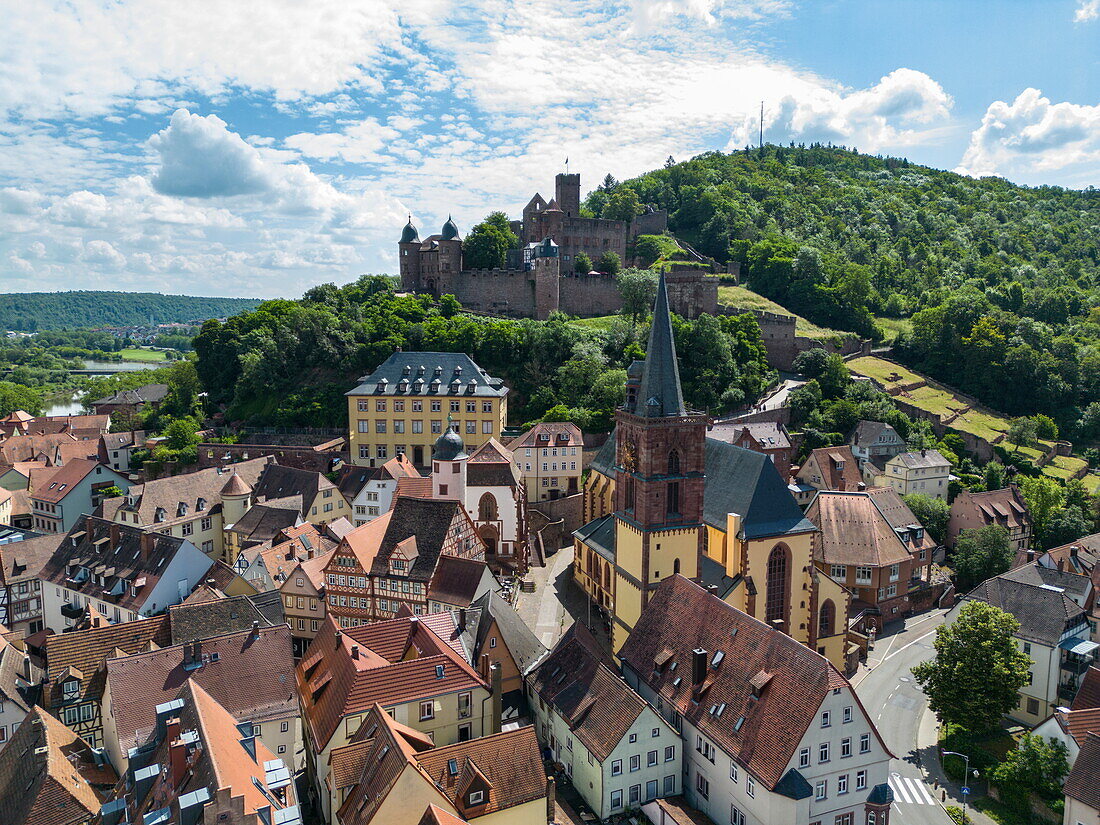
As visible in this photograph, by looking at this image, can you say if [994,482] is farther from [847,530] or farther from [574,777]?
[574,777]

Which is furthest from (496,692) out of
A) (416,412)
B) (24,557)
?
(416,412)

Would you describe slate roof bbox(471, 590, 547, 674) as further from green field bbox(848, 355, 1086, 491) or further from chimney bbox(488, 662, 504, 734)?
green field bbox(848, 355, 1086, 491)

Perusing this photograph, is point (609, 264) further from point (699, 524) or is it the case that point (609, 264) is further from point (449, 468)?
point (699, 524)

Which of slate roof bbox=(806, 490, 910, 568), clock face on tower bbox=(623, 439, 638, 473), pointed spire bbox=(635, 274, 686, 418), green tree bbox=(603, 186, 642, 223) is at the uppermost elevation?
green tree bbox=(603, 186, 642, 223)

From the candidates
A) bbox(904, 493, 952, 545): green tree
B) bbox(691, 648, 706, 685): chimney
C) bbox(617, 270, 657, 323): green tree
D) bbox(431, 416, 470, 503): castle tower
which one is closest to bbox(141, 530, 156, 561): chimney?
bbox(431, 416, 470, 503): castle tower

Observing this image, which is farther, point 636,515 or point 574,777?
point 636,515

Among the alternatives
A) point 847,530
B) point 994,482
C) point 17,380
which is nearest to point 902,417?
point 994,482
